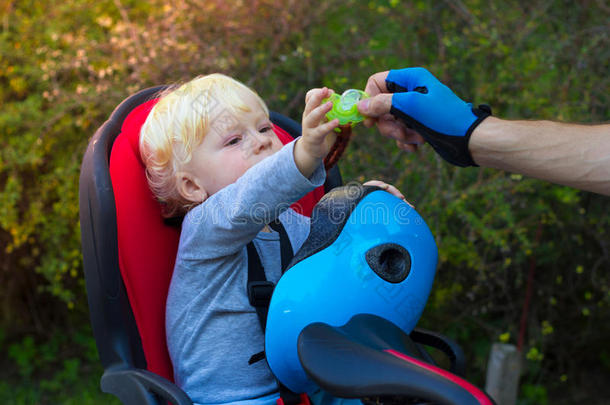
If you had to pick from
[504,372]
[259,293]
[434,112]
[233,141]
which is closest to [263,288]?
[259,293]

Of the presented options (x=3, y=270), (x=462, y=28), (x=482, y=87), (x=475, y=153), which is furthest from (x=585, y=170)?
(x=3, y=270)

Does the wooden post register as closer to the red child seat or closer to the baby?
the baby

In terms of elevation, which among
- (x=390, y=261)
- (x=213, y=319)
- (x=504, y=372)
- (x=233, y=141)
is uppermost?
(x=233, y=141)

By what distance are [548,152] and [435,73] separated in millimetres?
1263

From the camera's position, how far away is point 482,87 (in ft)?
7.72

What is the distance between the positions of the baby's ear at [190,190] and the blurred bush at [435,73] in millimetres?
1009

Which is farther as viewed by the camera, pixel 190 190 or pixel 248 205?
pixel 190 190

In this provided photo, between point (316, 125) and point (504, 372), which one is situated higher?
point (316, 125)

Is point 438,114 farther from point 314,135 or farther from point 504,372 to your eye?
point 504,372

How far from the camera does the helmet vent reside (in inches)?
47.4

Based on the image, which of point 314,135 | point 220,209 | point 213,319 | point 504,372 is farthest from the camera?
point 504,372

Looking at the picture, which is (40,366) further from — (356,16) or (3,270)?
(356,16)

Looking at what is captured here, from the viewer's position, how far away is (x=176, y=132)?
1.46 meters

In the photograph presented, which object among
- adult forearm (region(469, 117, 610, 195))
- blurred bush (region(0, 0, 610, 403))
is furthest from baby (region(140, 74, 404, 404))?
blurred bush (region(0, 0, 610, 403))
